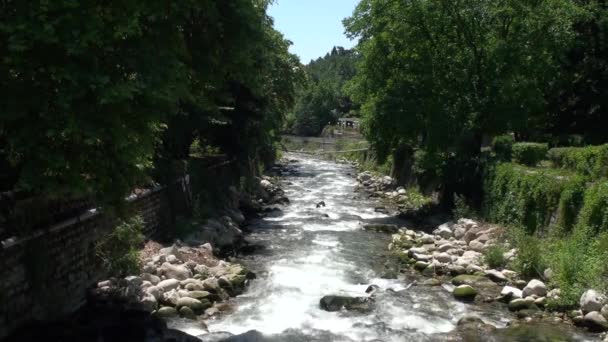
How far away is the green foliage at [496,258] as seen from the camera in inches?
627

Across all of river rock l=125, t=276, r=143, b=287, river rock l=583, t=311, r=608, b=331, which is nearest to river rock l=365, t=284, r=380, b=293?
river rock l=583, t=311, r=608, b=331

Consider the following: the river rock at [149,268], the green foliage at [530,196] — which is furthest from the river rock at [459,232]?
the river rock at [149,268]

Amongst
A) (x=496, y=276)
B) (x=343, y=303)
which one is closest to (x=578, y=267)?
(x=496, y=276)

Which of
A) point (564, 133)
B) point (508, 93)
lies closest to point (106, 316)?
point (508, 93)

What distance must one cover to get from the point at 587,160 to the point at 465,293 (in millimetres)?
6362

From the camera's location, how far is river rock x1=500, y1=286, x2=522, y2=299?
13.4 meters

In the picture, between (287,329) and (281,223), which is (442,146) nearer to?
(281,223)

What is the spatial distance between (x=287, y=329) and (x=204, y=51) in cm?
565

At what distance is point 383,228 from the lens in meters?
22.3

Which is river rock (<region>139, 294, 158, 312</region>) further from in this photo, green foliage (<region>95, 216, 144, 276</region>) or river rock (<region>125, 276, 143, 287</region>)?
green foliage (<region>95, 216, 144, 276</region>)

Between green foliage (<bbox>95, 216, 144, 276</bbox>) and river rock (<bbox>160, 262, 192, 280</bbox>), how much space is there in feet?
2.32

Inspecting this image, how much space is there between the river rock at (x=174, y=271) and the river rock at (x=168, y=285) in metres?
0.52

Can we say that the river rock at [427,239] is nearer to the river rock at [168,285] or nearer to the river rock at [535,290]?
the river rock at [535,290]

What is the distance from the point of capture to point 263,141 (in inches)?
1172
